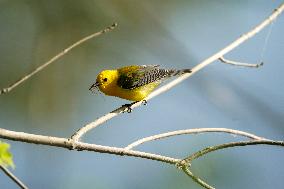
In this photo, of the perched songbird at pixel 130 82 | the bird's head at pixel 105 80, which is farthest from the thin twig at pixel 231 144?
the bird's head at pixel 105 80

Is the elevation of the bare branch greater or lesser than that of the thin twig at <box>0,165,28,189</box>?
greater

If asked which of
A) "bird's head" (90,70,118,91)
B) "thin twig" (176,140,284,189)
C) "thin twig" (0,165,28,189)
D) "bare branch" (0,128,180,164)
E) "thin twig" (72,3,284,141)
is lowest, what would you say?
"thin twig" (0,165,28,189)

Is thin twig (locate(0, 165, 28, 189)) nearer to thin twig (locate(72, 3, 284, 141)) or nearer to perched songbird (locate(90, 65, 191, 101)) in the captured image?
thin twig (locate(72, 3, 284, 141))

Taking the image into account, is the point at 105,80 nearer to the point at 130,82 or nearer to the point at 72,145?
the point at 130,82

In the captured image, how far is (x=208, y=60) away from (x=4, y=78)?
12.5 ft

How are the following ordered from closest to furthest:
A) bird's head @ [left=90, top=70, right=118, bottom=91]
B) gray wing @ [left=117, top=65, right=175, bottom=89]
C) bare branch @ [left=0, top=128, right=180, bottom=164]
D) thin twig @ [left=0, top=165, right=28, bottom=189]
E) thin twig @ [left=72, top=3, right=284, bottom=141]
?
thin twig @ [left=0, top=165, right=28, bottom=189] → bare branch @ [left=0, top=128, right=180, bottom=164] → thin twig @ [left=72, top=3, right=284, bottom=141] → bird's head @ [left=90, top=70, right=118, bottom=91] → gray wing @ [left=117, top=65, right=175, bottom=89]

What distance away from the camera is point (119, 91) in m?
4.36

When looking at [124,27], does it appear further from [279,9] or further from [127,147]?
[127,147]

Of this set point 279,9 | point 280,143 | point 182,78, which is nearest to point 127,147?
point 280,143

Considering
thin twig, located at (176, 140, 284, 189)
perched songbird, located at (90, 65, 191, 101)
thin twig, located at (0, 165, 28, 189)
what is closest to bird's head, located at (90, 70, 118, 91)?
perched songbird, located at (90, 65, 191, 101)

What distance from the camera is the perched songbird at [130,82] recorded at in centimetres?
429

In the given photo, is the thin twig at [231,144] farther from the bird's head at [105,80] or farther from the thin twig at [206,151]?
the bird's head at [105,80]

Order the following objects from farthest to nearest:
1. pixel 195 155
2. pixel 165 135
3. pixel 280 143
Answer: pixel 165 135 → pixel 195 155 → pixel 280 143

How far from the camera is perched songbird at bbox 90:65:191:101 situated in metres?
4.29
